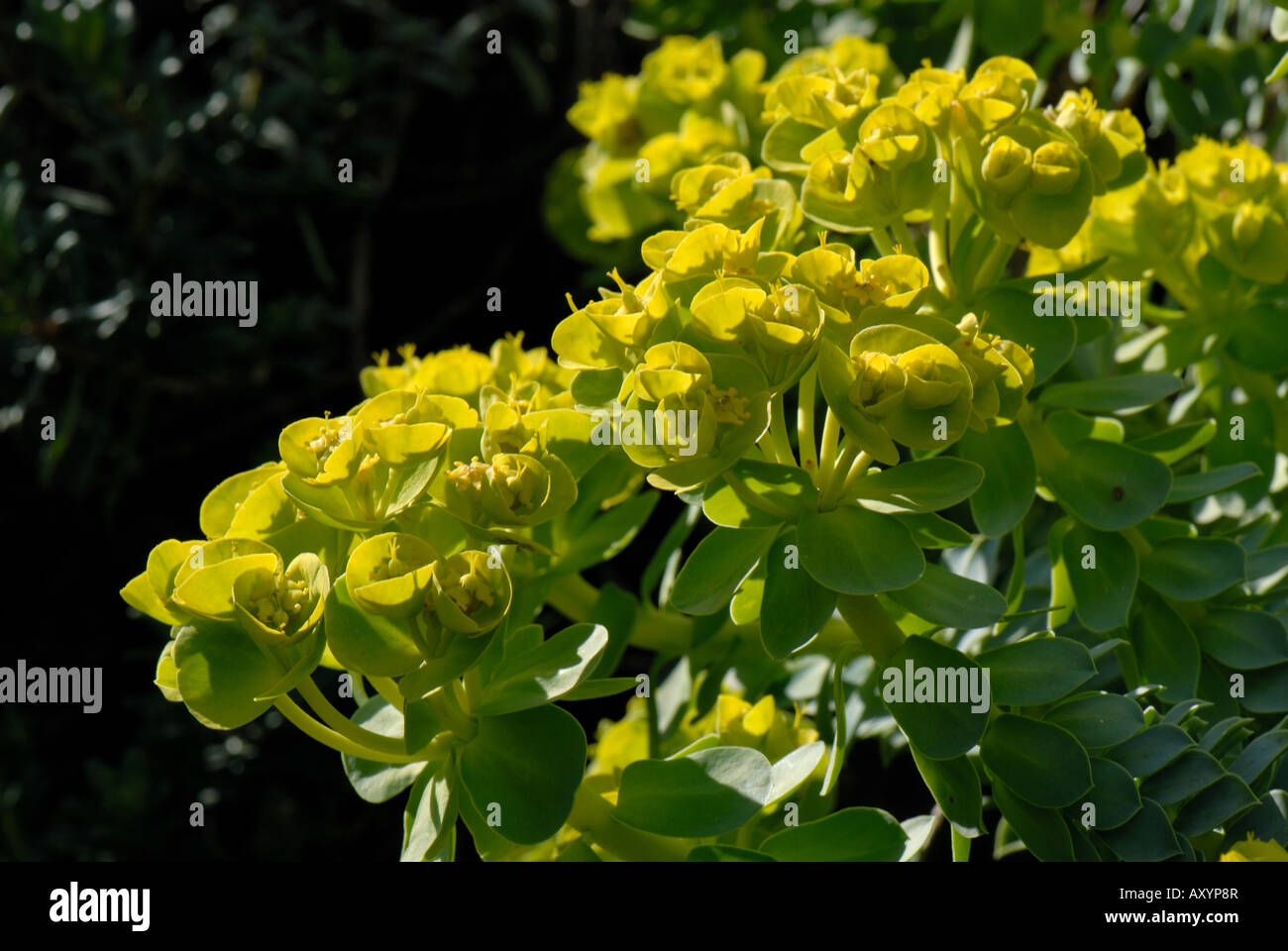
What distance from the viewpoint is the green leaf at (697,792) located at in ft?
3.22

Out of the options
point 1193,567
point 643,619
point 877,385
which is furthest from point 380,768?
point 1193,567

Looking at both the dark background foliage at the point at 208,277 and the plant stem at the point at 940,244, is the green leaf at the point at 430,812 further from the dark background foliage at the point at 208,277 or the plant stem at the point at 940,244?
the dark background foliage at the point at 208,277

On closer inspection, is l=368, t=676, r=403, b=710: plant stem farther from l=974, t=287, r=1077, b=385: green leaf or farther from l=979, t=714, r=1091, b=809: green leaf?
l=974, t=287, r=1077, b=385: green leaf

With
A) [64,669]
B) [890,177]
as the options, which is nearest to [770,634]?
[890,177]

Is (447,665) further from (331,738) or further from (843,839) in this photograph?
(843,839)

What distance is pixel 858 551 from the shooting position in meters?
0.95

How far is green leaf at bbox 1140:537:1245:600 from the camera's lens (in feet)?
3.68

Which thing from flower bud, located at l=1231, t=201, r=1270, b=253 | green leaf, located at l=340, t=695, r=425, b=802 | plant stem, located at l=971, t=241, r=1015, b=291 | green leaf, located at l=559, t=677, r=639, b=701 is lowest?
green leaf, located at l=340, t=695, r=425, b=802

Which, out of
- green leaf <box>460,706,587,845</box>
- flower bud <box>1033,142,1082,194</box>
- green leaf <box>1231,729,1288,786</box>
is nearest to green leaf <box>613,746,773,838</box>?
green leaf <box>460,706,587,845</box>

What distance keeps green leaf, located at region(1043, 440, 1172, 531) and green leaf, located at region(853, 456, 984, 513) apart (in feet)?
0.73

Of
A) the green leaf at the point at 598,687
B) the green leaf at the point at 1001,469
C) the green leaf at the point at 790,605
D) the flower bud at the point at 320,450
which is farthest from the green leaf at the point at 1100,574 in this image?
the flower bud at the point at 320,450

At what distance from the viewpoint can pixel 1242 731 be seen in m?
1.09
